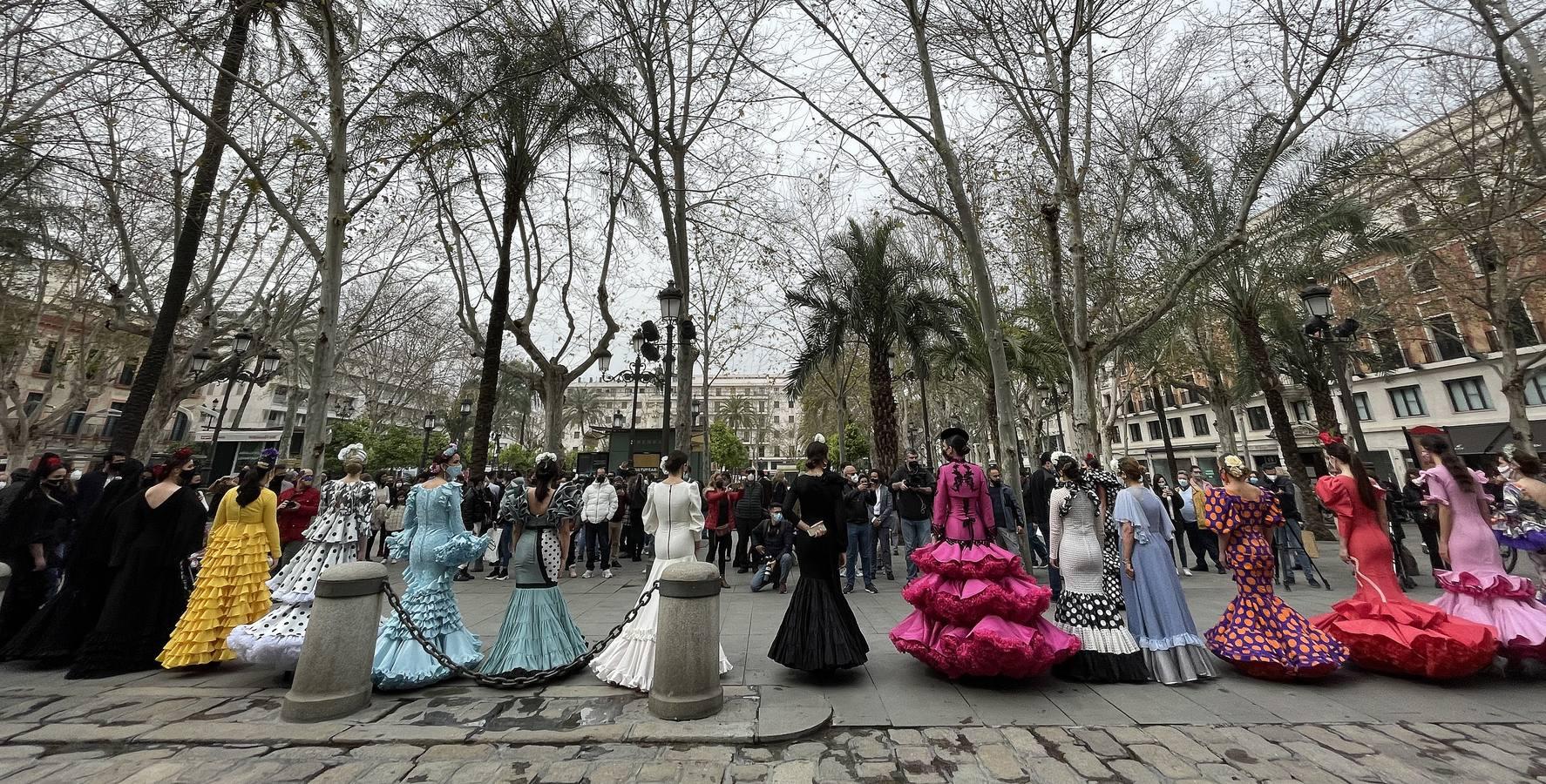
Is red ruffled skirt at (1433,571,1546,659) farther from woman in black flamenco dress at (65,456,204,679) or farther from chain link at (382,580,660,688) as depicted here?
woman in black flamenco dress at (65,456,204,679)

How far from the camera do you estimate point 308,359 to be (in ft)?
96.9

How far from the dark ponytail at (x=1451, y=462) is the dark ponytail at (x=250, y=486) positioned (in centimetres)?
1061

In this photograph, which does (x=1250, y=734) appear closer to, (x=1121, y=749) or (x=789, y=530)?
(x=1121, y=749)

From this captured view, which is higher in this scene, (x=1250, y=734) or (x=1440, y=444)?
(x=1440, y=444)

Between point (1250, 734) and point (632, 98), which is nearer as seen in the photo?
point (1250, 734)

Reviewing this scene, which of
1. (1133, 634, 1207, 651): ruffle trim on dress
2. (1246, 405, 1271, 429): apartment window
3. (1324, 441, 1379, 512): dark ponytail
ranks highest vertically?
(1246, 405, 1271, 429): apartment window

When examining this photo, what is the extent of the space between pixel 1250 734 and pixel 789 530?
231 inches

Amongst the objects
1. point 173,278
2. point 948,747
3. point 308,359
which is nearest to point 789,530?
point 948,747

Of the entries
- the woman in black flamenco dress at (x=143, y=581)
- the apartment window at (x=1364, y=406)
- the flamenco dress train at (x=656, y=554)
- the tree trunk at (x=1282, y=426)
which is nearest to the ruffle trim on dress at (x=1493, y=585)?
the flamenco dress train at (x=656, y=554)

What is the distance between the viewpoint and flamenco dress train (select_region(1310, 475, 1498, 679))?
161 inches

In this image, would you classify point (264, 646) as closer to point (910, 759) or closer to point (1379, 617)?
point (910, 759)

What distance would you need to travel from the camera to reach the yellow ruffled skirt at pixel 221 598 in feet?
15.2

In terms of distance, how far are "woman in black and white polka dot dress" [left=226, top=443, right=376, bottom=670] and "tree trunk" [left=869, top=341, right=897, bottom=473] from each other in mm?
11202

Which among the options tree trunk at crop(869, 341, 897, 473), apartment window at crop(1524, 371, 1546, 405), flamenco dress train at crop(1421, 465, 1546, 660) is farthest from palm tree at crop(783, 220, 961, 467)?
apartment window at crop(1524, 371, 1546, 405)
